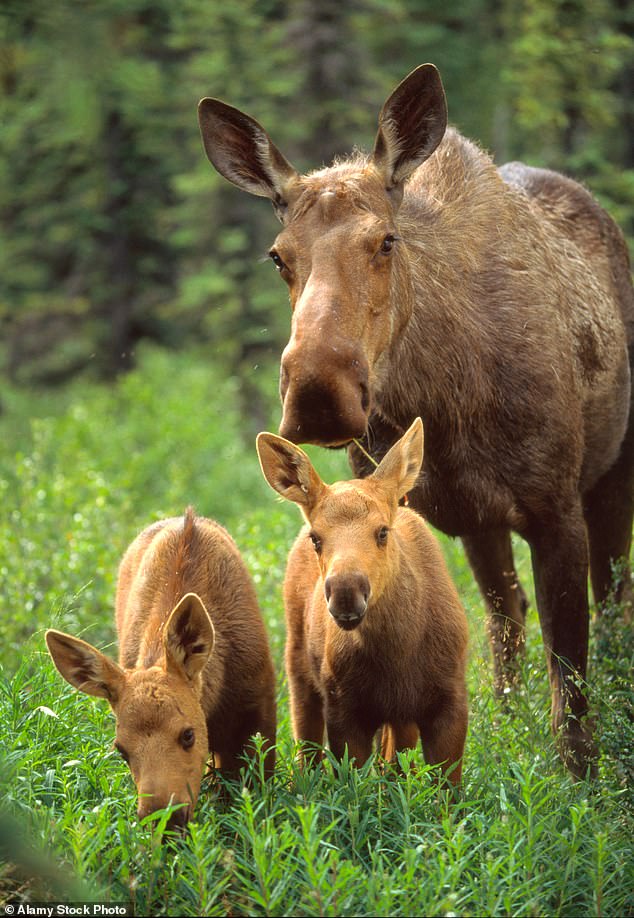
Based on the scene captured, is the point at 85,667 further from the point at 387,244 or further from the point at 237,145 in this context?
the point at 237,145

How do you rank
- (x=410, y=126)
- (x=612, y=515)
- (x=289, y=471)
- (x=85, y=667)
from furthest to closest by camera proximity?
(x=612, y=515), (x=410, y=126), (x=289, y=471), (x=85, y=667)

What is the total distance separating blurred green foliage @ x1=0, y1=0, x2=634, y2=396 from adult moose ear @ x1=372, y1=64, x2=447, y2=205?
7.34 metres

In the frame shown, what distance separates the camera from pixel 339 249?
587cm

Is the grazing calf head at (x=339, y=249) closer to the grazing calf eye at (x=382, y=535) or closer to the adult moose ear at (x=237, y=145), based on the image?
the adult moose ear at (x=237, y=145)

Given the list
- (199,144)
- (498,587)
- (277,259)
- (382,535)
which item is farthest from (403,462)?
(199,144)

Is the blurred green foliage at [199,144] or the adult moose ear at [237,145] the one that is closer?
the adult moose ear at [237,145]

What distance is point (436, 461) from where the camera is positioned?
22.1 ft

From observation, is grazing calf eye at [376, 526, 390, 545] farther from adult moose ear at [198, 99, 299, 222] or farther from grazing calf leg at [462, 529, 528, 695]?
grazing calf leg at [462, 529, 528, 695]

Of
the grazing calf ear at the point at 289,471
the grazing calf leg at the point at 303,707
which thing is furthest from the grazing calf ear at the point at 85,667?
the grazing calf leg at the point at 303,707

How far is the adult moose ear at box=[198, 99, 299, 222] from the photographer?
21.3 feet

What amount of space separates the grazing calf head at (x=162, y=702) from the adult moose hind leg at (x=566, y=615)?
2240 mm

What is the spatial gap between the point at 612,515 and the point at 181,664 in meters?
4.03

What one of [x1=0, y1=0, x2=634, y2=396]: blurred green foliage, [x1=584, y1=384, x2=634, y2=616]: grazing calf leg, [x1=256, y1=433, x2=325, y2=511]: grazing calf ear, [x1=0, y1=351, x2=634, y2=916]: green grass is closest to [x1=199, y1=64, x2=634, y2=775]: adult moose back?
[x1=256, y1=433, x2=325, y2=511]: grazing calf ear

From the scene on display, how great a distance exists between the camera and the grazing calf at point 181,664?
199 inches
